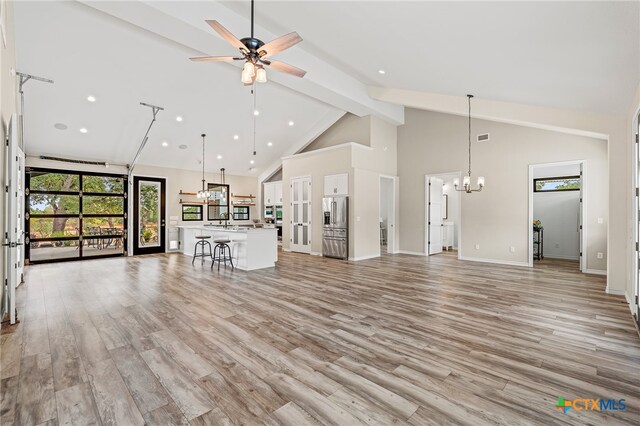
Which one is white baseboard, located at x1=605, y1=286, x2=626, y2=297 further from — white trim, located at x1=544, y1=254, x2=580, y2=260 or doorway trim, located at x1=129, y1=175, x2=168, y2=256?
doorway trim, located at x1=129, y1=175, x2=168, y2=256

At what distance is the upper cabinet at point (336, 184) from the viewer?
25.9ft

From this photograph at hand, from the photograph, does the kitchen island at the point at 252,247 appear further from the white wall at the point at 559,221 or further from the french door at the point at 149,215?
the white wall at the point at 559,221

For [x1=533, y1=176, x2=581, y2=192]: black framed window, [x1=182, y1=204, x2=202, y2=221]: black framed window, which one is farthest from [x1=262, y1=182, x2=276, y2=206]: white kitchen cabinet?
[x1=533, y1=176, x2=581, y2=192]: black framed window

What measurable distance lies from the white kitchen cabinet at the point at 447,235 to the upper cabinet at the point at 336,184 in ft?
12.7

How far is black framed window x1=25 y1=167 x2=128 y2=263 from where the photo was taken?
753 cm

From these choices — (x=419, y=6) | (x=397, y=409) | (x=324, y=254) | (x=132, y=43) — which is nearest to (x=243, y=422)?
(x=397, y=409)

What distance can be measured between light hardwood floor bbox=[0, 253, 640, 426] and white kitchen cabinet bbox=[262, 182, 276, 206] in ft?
22.7

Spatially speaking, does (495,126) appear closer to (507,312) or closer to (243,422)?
(507,312)

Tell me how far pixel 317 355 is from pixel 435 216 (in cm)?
728

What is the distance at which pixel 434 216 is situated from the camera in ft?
29.0

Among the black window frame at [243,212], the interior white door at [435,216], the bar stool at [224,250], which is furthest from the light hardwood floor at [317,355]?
the black window frame at [243,212]

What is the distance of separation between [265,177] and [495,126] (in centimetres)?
791

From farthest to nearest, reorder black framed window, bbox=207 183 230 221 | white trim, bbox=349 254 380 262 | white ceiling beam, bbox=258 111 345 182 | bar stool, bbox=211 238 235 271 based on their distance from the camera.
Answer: black framed window, bbox=207 183 230 221, white ceiling beam, bbox=258 111 345 182, white trim, bbox=349 254 380 262, bar stool, bbox=211 238 235 271

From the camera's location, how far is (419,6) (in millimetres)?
3434
